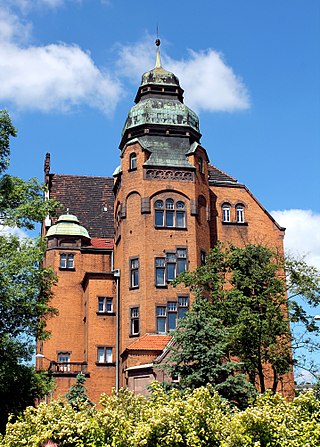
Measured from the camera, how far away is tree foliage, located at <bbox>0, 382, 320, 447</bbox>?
1773cm

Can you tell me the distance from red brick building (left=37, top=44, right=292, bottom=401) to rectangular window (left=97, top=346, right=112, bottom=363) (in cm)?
6

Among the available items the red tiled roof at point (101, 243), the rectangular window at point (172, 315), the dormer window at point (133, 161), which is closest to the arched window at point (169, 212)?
the dormer window at point (133, 161)

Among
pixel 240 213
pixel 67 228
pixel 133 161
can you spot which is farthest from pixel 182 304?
pixel 67 228

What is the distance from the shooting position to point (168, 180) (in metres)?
45.7

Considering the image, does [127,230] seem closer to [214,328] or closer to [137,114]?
[137,114]

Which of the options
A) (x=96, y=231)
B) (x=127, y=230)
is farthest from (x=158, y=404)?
(x=96, y=231)

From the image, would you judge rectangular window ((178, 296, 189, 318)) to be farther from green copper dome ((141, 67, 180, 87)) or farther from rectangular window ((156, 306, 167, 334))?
green copper dome ((141, 67, 180, 87))

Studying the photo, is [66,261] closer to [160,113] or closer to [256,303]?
[160,113]

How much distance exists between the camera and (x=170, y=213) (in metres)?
45.1

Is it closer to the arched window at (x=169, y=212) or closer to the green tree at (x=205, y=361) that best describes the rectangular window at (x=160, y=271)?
the arched window at (x=169, y=212)

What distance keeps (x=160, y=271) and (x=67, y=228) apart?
9003mm

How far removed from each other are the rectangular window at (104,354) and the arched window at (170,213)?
331 inches

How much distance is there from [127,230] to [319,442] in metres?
27.1

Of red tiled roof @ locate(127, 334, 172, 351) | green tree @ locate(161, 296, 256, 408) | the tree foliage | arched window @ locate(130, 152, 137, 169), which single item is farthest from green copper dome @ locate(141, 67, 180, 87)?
the tree foliage
